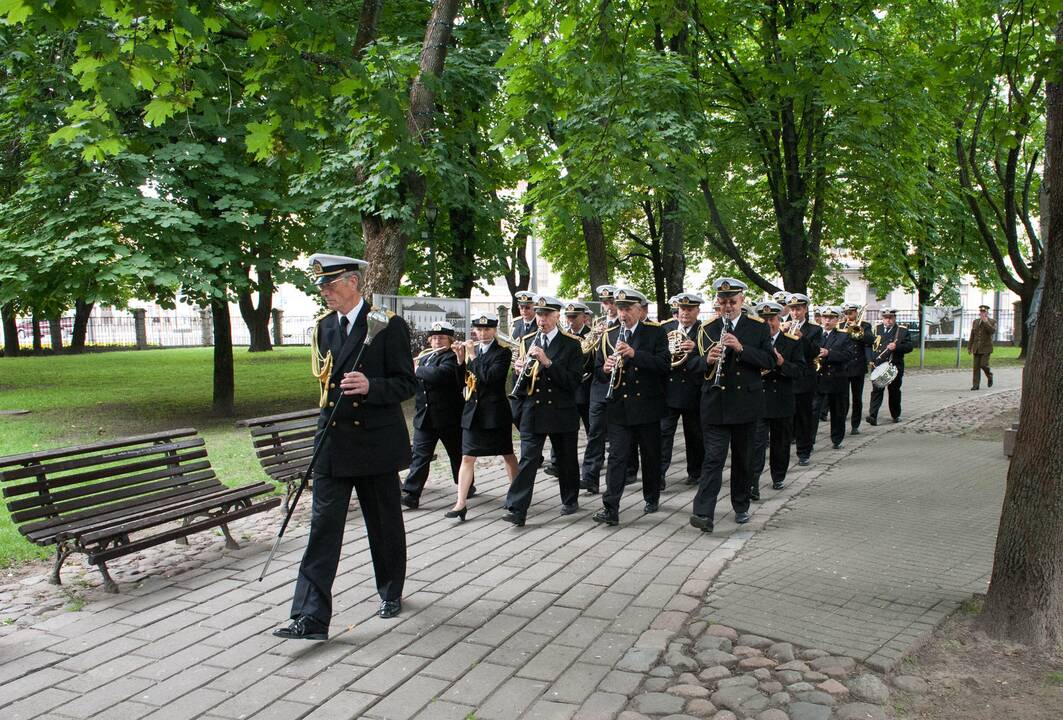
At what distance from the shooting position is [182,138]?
15.0m

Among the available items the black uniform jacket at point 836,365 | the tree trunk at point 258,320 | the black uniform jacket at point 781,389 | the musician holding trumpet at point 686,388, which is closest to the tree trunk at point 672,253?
the black uniform jacket at point 836,365

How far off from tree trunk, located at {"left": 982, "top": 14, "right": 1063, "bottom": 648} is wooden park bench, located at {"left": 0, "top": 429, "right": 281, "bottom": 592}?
5.30 meters

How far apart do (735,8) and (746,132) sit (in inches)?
128

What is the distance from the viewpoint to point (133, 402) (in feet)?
64.8

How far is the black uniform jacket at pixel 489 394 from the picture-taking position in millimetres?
8398

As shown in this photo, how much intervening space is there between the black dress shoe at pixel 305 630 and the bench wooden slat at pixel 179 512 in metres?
1.57

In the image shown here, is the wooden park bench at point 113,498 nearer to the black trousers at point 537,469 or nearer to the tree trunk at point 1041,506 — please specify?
the black trousers at point 537,469

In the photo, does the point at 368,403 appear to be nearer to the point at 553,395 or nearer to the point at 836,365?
the point at 553,395

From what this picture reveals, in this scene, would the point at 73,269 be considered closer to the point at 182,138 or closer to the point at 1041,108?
the point at 182,138

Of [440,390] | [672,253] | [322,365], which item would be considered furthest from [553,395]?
[672,253]

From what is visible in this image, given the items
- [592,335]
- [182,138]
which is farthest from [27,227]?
[592,335]

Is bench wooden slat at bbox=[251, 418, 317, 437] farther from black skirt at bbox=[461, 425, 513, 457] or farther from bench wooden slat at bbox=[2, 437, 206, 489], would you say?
black skirt at bbox=[461, 425, 513, 457]

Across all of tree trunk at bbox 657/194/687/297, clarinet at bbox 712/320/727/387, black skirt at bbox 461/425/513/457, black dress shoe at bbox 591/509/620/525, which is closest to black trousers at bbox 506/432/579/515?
black skirt at bbox 461/425/513/457

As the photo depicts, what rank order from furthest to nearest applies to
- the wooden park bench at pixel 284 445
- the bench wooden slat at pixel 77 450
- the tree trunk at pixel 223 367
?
the tree trunk at pixel 223 367, the wooden park bench at pixel 284 445, the bench wooden slat at pixel 77 450
